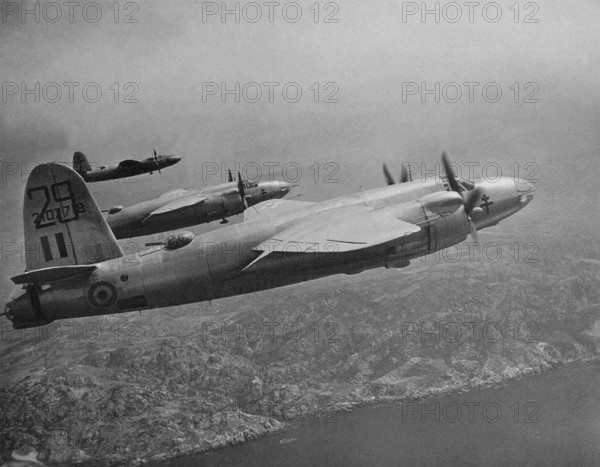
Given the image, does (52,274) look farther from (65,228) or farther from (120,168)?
(120,168)

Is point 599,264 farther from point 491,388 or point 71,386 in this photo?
point 71,386

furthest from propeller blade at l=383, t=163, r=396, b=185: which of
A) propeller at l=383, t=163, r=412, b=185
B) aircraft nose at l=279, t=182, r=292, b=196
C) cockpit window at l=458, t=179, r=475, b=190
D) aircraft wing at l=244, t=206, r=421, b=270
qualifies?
aircraft nose at l=279, t=182, r=292, b=196

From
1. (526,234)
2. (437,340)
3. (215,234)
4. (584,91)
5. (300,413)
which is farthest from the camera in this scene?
(526,234)

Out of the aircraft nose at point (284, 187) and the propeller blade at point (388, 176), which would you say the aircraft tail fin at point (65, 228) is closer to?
the aircraft nose at point (284, 187)

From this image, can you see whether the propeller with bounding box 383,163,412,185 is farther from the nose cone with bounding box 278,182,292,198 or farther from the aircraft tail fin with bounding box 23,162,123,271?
the aircraft tail fin with bounding box 23,162,123,271

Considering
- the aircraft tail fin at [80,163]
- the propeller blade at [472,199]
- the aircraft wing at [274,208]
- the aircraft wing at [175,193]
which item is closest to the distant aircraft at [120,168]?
the aircraft tail fin at [80,163]

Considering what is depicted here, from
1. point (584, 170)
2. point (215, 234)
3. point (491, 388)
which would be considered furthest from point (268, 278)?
point (491, 388)
